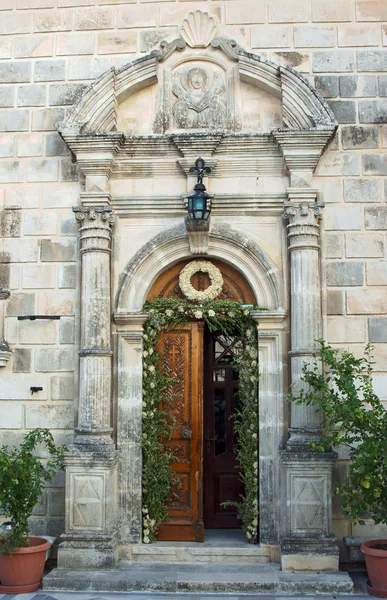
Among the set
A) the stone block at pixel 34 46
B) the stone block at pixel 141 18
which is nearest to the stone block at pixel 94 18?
the stone block at pixel 141 18

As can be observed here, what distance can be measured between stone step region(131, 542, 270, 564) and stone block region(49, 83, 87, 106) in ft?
16.1

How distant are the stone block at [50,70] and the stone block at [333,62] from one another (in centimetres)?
284

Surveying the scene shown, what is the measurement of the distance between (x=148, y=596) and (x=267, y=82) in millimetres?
5409

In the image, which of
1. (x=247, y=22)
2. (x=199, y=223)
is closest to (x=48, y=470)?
(x=199, y=223)

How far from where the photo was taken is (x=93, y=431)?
24.8ft

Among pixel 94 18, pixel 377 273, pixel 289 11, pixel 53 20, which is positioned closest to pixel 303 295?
pixel 377 273

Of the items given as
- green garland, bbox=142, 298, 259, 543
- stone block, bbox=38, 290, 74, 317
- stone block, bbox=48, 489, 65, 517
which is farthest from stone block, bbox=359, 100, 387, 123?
stone block, bbox=48, 489, 65, 517

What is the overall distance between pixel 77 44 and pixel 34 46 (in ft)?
1.66

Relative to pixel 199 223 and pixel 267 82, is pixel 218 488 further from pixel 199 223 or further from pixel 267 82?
pixel 267 82

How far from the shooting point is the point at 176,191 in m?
8.09

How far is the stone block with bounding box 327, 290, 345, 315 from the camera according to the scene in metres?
7.82

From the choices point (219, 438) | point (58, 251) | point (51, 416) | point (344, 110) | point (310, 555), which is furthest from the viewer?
point (219, 438)

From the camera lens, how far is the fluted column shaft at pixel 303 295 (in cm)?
749

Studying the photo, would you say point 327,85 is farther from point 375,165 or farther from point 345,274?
point 345,274
